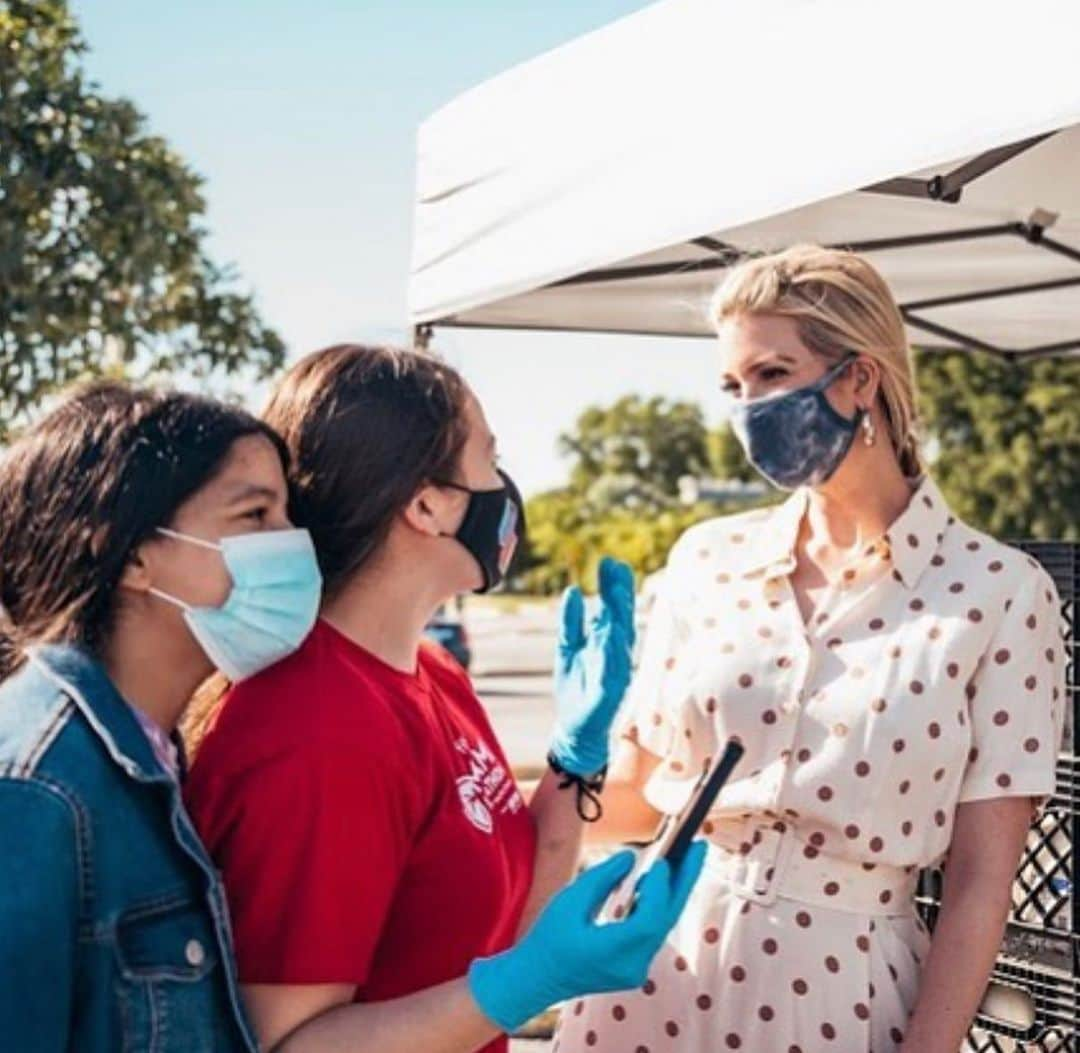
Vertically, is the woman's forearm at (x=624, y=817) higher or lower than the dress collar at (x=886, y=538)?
lower

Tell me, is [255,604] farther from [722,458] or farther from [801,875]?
[722,458]

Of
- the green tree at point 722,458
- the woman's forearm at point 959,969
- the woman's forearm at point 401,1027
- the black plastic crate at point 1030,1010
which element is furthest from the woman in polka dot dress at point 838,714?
the green tree at point 722,458

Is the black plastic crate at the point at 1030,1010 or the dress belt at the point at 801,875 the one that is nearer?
the dress belt at the point at 801,875

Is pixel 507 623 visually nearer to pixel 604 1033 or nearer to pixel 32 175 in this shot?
pixel 32 175

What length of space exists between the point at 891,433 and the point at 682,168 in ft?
1.43

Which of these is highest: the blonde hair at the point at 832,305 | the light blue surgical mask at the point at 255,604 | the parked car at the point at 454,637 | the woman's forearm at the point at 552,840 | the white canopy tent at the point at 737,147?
the white canopy tent at the point at 737,147

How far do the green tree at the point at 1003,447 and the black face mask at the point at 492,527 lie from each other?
78.2ft

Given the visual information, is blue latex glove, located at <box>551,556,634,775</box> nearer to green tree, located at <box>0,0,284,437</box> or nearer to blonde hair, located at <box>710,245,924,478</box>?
blonde hair, located at <box>710,245,924,478</box>

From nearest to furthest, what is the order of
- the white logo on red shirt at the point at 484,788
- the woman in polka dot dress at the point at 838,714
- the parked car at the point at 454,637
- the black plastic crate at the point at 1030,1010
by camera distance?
the white logo on red shirt at the point at 484,788
the woman in polka dot dress at the point at 838,714
the black plastic crate at the point at 1030,1010
the parked car at the point at 454,637

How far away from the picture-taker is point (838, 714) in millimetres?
2088

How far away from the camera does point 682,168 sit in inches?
91.8

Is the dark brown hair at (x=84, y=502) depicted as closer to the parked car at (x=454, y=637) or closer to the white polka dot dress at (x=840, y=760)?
the white polka dot dress at (x=840, y=760)

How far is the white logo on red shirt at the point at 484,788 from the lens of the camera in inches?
70.3

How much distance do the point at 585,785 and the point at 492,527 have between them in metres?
0.40
